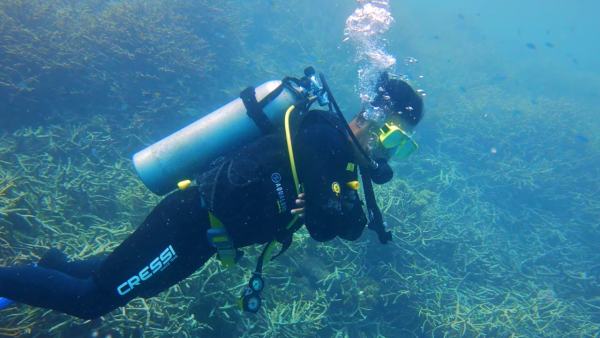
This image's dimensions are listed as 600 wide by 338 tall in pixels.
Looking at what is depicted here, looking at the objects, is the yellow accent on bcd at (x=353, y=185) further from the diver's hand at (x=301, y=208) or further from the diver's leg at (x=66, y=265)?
the diver's leg at (x=66, y=265)

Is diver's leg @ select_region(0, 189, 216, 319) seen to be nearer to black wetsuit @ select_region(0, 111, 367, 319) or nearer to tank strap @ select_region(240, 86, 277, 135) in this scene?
black wetsuit @ select_region(0, 111, 367, 319)

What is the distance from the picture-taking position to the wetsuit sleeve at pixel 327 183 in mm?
1999

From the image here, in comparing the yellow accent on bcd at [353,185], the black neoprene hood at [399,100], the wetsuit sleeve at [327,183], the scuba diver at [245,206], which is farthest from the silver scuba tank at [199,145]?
the yellow accent on bcd at [353,185]

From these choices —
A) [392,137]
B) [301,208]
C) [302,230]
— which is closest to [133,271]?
[301,208]

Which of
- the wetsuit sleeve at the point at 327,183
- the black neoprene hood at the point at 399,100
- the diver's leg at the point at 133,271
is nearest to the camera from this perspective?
the wetsuit sleeve at the point at 327,183

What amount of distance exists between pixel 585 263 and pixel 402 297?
24.3 feet

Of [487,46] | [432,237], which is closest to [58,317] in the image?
[432,237]

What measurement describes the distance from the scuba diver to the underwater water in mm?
1020

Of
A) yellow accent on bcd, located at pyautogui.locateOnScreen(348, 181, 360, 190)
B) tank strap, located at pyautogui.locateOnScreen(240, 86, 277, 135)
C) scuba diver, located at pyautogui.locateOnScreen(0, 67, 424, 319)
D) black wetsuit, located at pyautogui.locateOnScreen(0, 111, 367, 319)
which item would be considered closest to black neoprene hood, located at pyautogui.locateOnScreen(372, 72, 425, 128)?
scuba diver, located at pyautogui.locateOnScreen(0, 67, 424, 319)

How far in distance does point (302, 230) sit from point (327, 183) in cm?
335

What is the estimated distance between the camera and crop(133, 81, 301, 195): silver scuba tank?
2539mm

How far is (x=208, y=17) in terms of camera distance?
10422 millimetres

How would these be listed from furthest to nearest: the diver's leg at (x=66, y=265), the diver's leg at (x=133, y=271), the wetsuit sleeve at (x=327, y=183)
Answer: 1. the diver's leg at (x=66, y=265)
2. the diver's leg at (x=133, y=271)
3. the wetsuit sleeve at (x=327, y=183)

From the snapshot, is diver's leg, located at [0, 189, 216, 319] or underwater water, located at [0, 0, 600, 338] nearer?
diver's leg, located at [0, 189, 216, 319]
